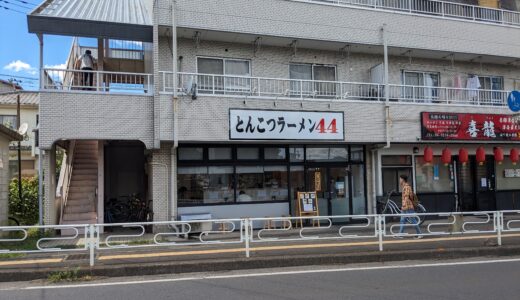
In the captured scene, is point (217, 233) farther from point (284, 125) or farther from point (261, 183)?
point (284, 125)

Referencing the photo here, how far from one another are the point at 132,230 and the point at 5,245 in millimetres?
4037

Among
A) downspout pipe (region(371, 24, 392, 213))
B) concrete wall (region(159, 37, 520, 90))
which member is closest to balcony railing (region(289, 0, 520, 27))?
downspout pipe (region(371, 24, 392, 213))

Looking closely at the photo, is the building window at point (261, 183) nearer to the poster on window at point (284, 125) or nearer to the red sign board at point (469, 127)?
the poster on window at point (284, 125)

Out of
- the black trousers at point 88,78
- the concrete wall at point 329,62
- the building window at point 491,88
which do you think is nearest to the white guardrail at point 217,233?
the black trousers at point 88,78

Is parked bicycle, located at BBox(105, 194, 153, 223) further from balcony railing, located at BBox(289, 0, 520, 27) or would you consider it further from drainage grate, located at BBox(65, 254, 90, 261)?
balcony railing, located at BBox(289, 0, 520, 27)

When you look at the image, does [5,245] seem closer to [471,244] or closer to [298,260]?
[298,260]

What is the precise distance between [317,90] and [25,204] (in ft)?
41.1

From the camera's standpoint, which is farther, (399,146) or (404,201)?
(399,146)

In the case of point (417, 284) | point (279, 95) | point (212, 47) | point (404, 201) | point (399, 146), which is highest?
point (212, 47)

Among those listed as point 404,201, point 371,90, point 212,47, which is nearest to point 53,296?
point 404,201

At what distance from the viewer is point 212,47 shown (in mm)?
15758

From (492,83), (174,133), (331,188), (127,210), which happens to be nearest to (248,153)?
(174,133)

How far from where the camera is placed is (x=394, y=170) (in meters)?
17.7

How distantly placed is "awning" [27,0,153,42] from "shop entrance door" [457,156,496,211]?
1346 centimetres
